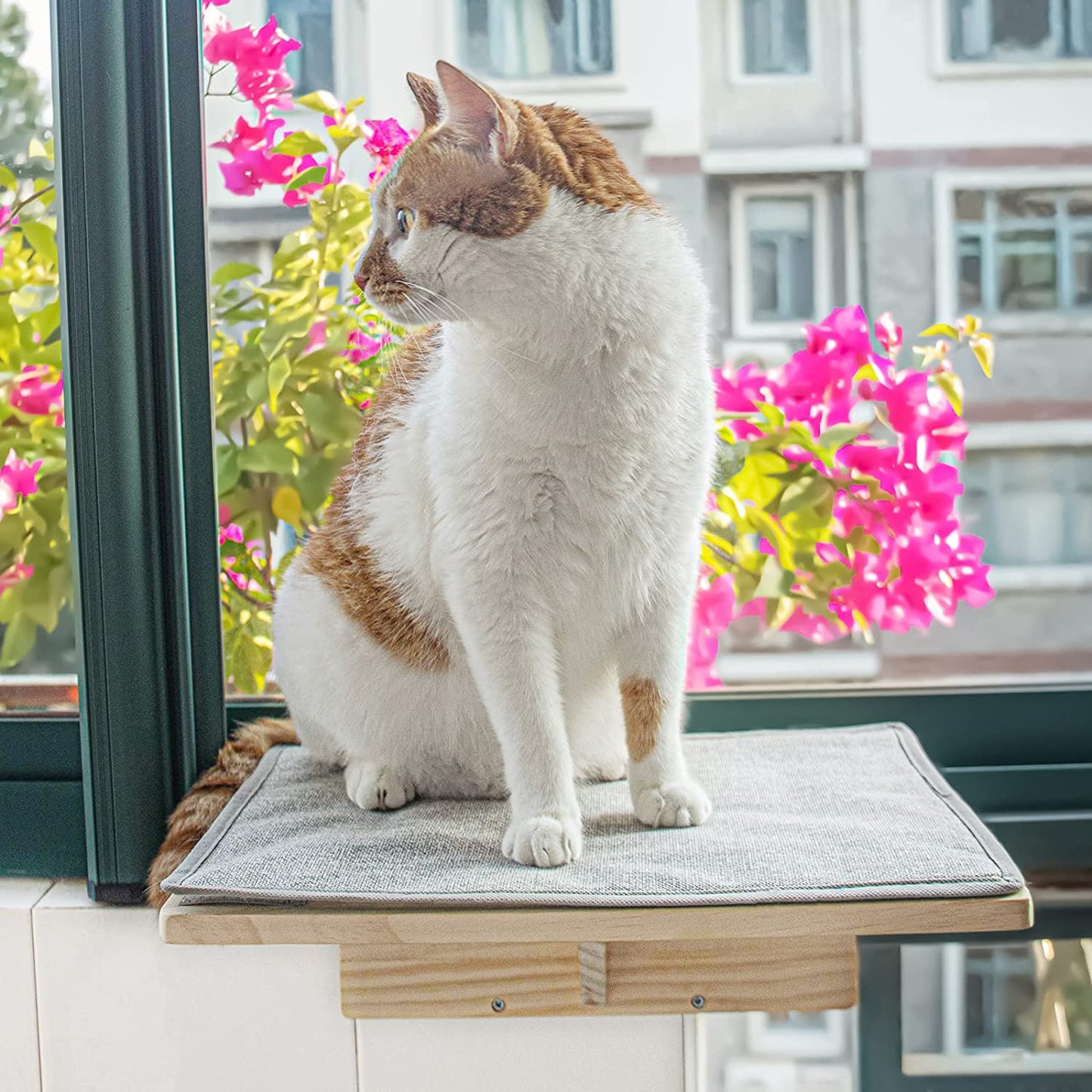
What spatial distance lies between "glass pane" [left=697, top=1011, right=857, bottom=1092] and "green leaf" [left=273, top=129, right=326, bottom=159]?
1147mm

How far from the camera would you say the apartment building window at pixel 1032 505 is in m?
1.30

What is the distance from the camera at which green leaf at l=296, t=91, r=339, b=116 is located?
1.20 metres

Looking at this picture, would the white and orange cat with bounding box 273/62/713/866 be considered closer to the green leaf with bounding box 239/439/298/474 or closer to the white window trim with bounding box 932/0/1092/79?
the green leaf with bounding box 239/439/298/474

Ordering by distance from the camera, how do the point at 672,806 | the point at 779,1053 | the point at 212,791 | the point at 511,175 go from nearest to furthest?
the point at 511,175 < the point at 672,806 < the point at 212,791 < the point at 779,1053

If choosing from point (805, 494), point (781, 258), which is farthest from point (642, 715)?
point (781, 258)

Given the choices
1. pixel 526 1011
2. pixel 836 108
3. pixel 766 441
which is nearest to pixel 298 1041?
pixel 526 1011

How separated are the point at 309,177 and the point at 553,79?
0.30m

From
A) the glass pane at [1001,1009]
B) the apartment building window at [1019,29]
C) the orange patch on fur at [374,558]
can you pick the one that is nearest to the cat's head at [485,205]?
the orange patch on fur at [374,558]

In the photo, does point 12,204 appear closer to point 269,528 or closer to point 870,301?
point 269,528

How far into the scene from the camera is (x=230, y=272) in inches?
48.8

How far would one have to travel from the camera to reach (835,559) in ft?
4.11

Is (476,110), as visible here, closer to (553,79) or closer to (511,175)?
(511,175)

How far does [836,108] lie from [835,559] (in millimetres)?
512

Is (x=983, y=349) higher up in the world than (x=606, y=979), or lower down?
higher up
